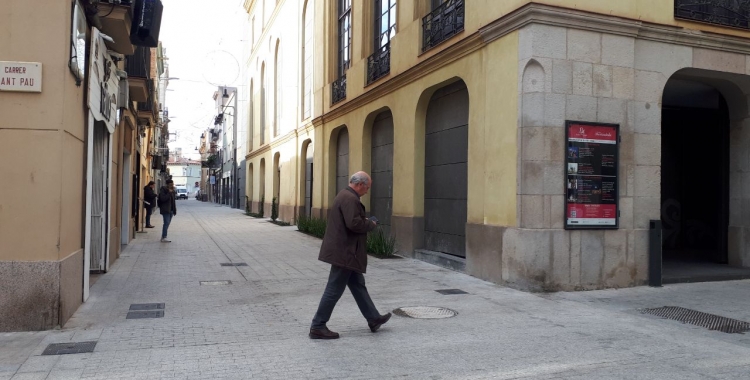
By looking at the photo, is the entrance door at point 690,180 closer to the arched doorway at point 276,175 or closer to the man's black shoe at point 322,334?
the man's black shoe at point 322,334

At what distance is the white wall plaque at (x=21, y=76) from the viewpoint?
6.05 meters

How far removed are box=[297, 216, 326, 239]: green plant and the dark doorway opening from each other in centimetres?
949

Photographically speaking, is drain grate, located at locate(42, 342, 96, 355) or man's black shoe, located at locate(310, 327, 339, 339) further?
man's black shoe, located at locate(310, 327, 339, 339)

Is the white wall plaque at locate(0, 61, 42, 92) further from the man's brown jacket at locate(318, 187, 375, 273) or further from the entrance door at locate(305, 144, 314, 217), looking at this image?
the entrance door at locate(305, 144, 314, 217)

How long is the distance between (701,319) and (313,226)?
13433 millimetres

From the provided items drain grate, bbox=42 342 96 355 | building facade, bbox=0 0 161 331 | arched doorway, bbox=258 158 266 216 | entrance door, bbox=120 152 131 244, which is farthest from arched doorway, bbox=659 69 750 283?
arched doorway, bbox=258 158 266 216

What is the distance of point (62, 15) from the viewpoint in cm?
625

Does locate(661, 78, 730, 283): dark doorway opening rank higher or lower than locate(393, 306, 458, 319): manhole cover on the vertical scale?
higher

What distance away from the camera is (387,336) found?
245 inches

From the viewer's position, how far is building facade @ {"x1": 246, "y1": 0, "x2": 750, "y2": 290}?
8859 millimetres

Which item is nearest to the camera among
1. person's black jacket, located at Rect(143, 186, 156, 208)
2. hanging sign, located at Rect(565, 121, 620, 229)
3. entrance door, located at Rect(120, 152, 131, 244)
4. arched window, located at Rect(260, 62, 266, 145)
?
hanging sign, located at Rect(565, 121, 620, 229)

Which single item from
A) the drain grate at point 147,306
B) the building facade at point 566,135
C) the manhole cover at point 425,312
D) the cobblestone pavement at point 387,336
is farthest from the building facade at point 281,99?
the manhole cover at point 425,312

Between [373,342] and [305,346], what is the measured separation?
2.28 ft

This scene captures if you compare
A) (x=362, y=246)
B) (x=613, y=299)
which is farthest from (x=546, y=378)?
(x=613, y=299)
